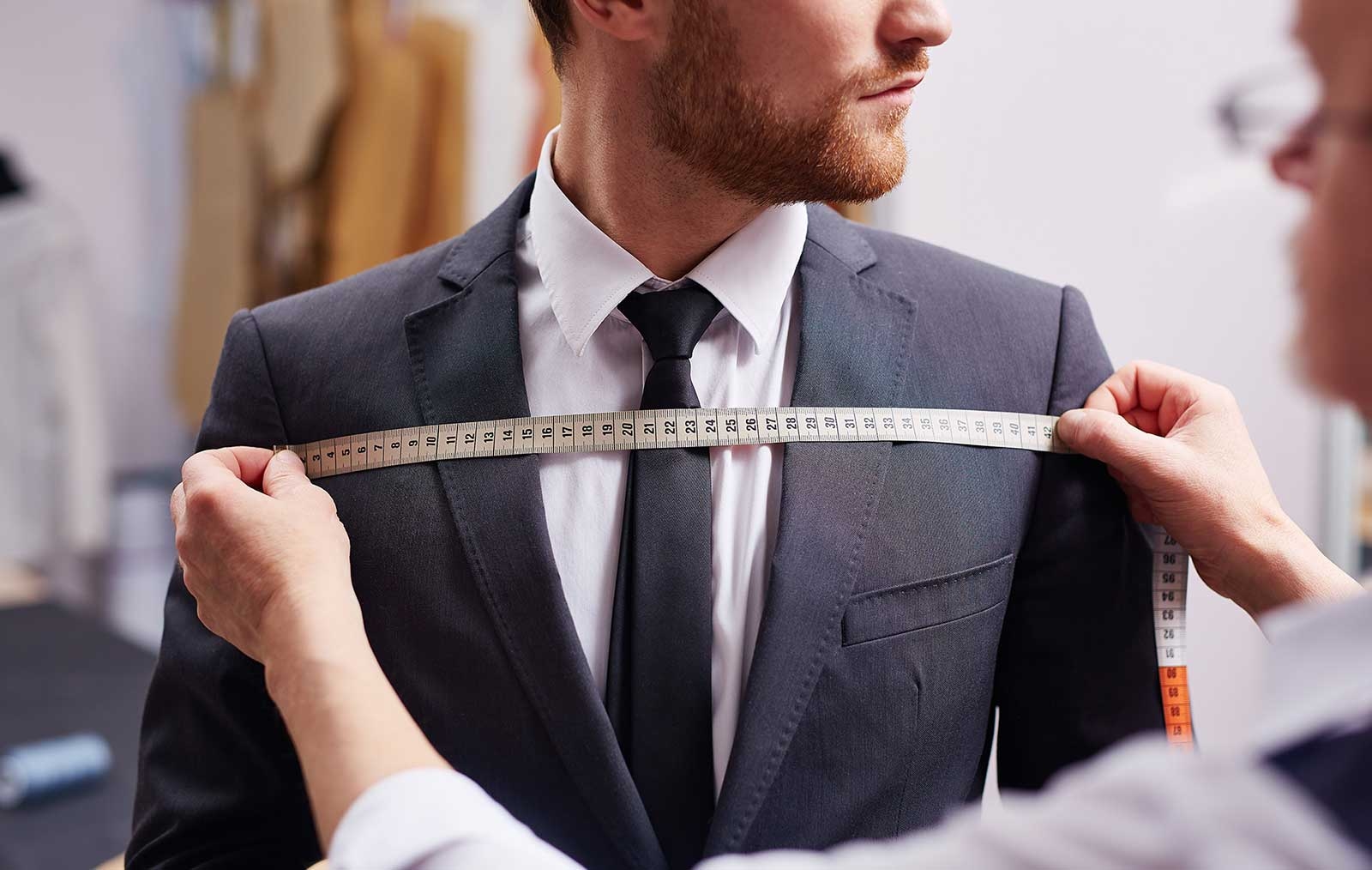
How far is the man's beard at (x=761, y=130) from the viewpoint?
1.55 m

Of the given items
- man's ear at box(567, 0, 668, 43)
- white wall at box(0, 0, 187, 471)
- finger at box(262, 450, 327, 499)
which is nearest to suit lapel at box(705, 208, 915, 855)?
man's ear at box(567, 0, 668, 43)

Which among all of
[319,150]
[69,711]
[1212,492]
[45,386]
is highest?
[319,150]

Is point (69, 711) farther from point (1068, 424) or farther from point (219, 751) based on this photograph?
point (1068, 424)

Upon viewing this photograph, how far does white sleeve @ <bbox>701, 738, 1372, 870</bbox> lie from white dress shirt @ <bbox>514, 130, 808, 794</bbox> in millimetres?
677

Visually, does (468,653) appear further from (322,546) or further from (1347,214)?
(1347,214)

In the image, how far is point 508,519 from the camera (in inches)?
58.8

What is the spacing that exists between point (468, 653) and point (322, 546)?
245mm

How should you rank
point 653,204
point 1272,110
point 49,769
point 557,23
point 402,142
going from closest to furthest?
point 1272,110 → point 653,204 → point 557,23 → point 49,769 → point 402,142

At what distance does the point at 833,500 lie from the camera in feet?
4.96

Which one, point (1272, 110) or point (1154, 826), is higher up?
point (1272, 110)

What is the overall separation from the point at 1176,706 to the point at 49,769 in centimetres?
240

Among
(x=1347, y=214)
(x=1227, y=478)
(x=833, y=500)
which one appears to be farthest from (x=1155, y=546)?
(x=1347, y=214)

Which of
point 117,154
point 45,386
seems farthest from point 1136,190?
point 117,154

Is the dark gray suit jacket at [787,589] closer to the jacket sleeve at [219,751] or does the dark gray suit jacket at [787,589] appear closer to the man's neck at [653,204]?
the jacket sleeve at [219,751]
